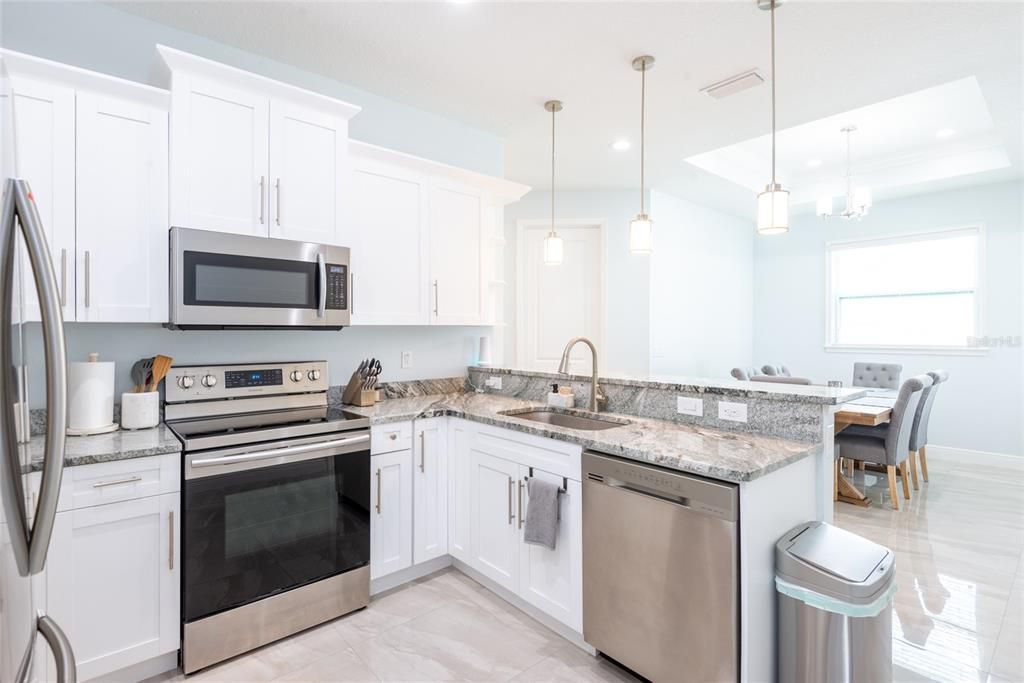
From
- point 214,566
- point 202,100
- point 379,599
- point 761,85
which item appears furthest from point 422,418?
point 761,85

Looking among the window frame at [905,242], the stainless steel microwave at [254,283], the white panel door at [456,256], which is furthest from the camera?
the window frame at [905,242]

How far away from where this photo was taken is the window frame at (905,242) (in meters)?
5.05

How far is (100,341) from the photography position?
2213 mm

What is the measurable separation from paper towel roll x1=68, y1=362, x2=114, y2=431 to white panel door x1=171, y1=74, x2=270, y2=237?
0.68 meters

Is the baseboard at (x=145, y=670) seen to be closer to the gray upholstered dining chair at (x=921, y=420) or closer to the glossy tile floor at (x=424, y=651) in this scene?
the glossy tile floor at (x=424, y=651)

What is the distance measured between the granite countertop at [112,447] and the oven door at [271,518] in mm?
115

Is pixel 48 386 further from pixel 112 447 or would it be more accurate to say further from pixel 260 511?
pixel 260 511

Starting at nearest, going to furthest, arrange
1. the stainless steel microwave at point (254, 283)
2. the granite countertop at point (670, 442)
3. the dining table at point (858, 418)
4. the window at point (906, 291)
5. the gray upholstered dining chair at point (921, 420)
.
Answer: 1. the granite countertop at point (670, 442)
2. the stainless steel microwave at point (254, 283)
3. the dining table at point (858, 418)
4. the gray upholstered dining chair at point (921, 420)
5. the window at point (906, 291)

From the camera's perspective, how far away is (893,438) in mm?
3654

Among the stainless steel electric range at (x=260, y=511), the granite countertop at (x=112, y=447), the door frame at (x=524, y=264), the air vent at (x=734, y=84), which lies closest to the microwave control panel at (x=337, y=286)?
Result: the stainless steel electric range at (x=260, y=511)

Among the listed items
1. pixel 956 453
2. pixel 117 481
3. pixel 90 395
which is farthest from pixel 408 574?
pixel 956 453

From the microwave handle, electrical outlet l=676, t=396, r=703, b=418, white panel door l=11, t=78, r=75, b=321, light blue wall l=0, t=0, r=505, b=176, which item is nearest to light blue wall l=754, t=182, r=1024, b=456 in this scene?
electrical outlet l=676, t=396, r=703, b=418

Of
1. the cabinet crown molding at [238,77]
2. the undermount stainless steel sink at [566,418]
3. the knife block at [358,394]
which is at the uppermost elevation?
the cabinet crown molding at [238,77]

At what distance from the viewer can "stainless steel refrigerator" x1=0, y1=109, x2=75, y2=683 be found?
0.71m
